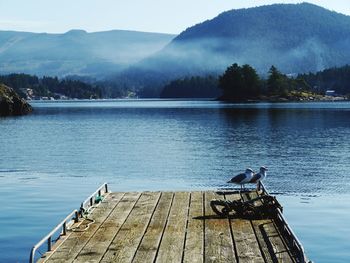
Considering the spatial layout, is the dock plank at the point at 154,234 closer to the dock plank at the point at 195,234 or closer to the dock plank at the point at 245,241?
the dock plank at the point at 195,234

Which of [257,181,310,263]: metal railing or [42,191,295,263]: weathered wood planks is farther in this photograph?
[42,191,295,263]: weathered wood planks

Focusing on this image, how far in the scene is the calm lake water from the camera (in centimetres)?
2819

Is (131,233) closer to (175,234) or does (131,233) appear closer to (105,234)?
(105,234)

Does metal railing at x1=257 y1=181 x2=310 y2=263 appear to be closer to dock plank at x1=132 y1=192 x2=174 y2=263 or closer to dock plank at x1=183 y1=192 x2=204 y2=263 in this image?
dock plank at x1=183 y1=192 x2=204 y2=263

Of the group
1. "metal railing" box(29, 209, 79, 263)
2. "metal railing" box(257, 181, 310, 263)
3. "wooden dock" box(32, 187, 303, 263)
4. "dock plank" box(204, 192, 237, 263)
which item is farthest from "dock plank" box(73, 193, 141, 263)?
"metal railing" box(257, 181, 310, 263)

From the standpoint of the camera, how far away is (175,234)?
20.3m

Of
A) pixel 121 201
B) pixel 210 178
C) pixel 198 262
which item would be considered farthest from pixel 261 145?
pixel 198 262

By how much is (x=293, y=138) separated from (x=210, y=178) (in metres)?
42.2

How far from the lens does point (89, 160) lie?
61062mm

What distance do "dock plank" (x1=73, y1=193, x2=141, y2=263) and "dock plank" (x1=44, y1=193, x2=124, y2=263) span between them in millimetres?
179

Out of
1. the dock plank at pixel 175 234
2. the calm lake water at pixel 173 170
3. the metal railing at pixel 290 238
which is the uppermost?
the metal railing at pixel 290 238

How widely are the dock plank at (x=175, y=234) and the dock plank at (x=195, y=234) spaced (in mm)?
186

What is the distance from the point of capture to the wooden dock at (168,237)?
1750cm

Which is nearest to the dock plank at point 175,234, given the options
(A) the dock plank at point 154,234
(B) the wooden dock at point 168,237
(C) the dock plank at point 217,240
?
(B) the wooden dock at point 168,237
